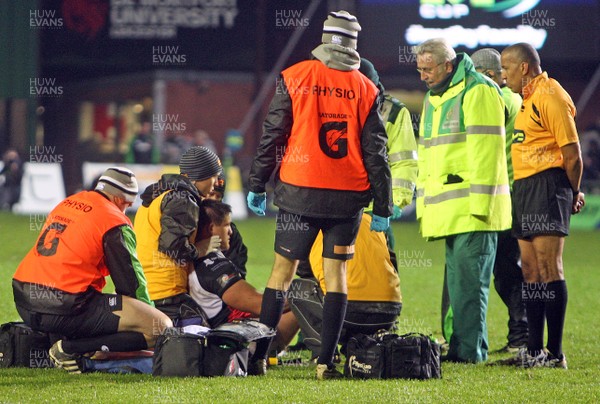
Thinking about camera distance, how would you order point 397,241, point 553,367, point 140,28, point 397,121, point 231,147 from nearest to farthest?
point 553,367 → point 397,121 → point 397,241 → point 140,28 → point 231,147

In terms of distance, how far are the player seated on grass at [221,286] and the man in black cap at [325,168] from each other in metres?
0.72

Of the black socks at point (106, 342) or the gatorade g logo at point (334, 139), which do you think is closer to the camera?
the gatorade g logo at point (334, 139)

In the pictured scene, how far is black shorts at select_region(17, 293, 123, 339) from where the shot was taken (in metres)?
6.71

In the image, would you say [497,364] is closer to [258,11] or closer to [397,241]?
[397,241]

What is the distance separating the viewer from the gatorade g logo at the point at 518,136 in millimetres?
7397

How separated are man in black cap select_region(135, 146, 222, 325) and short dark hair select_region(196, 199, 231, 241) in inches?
2.5

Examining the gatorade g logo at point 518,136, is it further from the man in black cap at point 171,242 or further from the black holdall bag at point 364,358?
the man in black cap at point 171,242

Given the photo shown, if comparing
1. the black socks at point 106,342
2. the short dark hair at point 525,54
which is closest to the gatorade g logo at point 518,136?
the short dark hair at point 525,54

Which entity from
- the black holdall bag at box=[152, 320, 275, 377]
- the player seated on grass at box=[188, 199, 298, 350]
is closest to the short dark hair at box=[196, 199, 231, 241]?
the player seated on grass at box=[188, 199, 298, 350]

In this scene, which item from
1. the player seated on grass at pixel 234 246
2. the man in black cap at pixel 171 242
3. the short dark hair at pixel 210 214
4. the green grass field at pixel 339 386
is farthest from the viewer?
the player seated on grass at pixel 234 246

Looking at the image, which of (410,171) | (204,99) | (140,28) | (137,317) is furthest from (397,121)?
(204,99)

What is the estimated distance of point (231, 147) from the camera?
1127 inches

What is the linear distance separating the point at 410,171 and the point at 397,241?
1018cm

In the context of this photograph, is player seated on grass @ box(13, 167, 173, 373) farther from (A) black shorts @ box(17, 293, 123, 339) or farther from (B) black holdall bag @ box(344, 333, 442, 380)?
(B) black holdall bag @ box(344, 333, 442, 380)
